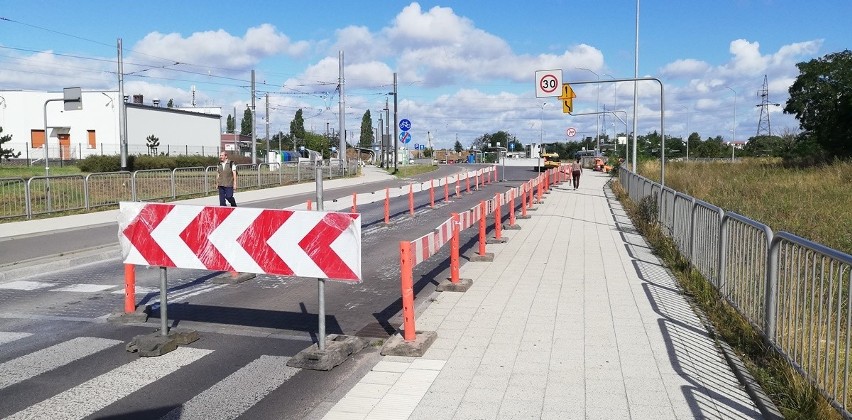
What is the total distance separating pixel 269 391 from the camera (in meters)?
5.76

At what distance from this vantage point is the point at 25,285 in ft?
34.5

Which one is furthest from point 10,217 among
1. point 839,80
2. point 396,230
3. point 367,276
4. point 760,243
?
point 839,80

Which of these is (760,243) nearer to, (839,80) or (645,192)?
(645,192)

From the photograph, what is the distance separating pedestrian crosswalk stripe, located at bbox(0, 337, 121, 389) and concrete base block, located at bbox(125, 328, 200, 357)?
38 centimetres

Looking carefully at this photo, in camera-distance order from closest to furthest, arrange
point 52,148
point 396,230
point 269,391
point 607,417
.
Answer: point 607,417
point 269,391
point 396,230
point 52,148

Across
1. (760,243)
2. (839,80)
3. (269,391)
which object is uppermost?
(839,80)

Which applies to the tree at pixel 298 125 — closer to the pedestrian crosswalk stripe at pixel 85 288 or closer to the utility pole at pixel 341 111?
the utility pole at pixel 341 111

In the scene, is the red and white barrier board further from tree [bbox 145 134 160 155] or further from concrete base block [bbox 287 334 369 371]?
tree [bbox 145 134 160 155]

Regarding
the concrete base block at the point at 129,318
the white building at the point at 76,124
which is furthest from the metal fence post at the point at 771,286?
the white building at the point at 76,124

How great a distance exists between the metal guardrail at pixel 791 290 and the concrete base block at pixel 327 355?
362cm

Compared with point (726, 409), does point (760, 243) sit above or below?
above

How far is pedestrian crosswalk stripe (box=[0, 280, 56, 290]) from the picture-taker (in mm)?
10320

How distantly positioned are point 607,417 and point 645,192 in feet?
50.7

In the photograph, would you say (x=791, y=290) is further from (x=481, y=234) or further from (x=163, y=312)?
(x=481, y=234)
